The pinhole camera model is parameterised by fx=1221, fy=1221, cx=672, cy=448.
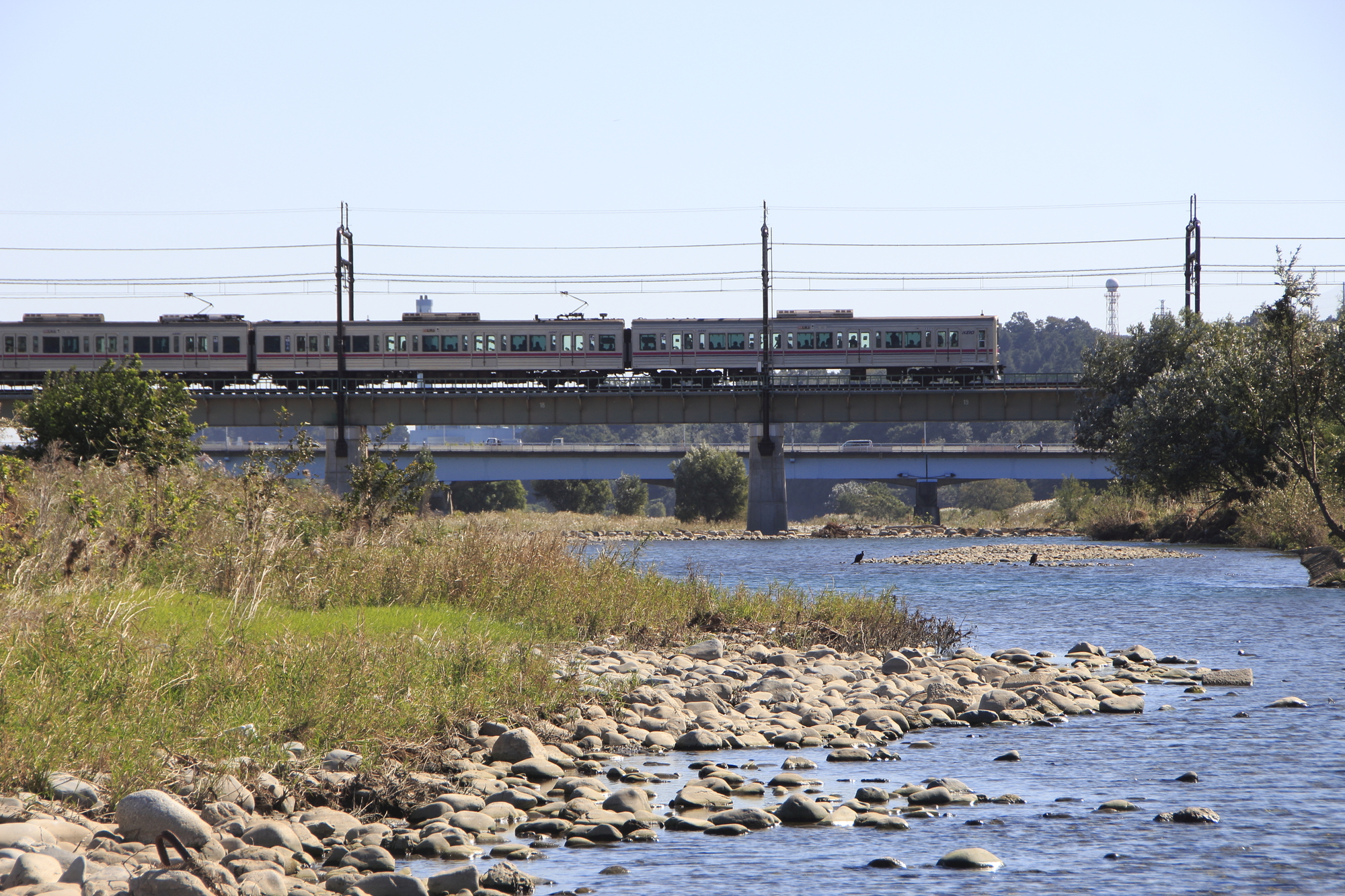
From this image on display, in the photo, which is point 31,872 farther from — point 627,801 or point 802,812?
point 802,812

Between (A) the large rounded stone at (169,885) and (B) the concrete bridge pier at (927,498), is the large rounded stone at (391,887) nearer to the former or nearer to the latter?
(A) the large rounded stone at (169,885)

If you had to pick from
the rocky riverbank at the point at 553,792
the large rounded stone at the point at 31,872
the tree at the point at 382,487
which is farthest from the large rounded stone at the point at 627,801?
the tree at the point at 382,487

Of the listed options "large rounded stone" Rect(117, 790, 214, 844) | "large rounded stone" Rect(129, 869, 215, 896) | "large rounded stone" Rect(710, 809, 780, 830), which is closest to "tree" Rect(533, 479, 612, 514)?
"large rounded stone" Rect(710, 809, 780, 830)

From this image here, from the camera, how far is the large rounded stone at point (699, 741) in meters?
10.8

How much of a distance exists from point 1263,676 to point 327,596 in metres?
11.4

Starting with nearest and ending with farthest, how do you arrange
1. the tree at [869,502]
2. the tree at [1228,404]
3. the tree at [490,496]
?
the tree at [1228,404], the tree at [869,502], the tree at [490,496]

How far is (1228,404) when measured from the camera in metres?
39.9

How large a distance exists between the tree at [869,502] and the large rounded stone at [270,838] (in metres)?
79.2

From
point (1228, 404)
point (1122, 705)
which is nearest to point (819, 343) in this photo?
point (1228, 404)

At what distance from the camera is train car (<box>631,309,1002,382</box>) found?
Answer: 5541cm

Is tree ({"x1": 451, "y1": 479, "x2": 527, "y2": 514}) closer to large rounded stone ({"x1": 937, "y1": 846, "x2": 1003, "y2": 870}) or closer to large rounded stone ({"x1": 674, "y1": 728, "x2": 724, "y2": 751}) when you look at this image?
large rounded stone ({"x1": 674, "y1": 728, "x2": 724, "y2": 751})

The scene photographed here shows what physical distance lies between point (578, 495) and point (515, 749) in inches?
3596

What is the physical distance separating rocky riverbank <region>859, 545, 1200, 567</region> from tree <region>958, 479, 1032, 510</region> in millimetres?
63637

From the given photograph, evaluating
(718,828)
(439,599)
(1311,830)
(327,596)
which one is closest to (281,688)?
(718,828)
